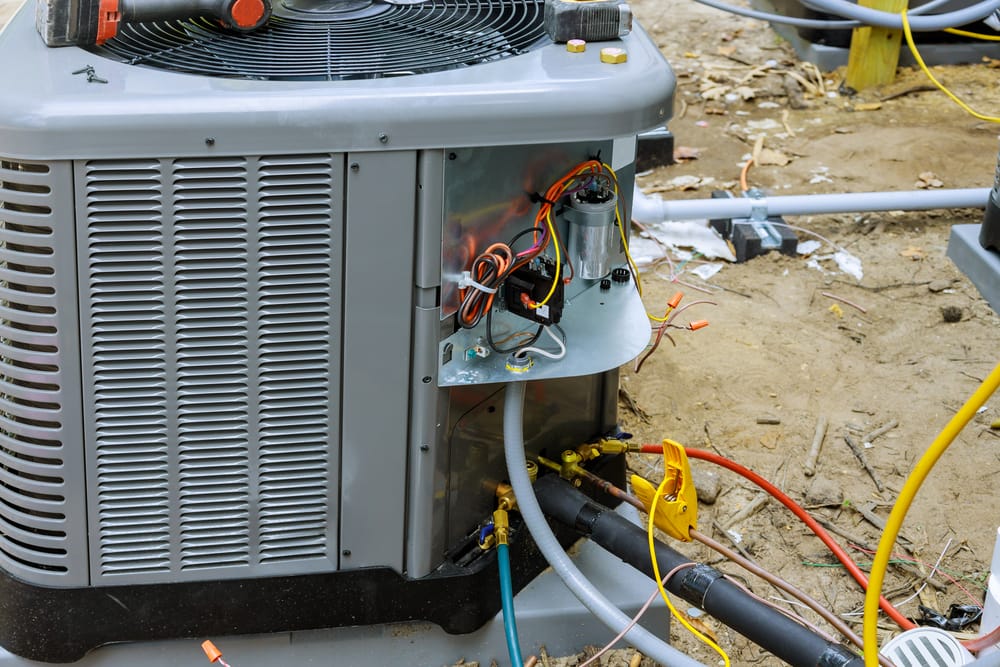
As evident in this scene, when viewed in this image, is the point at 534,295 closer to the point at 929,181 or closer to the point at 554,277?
the point at 554,277

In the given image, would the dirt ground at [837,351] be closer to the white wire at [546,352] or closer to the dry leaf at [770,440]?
the dry leaf at [770,440]

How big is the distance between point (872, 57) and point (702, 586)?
13.6 feet

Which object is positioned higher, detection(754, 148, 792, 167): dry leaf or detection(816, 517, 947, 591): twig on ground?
detection(754, 148, 792, 167): dry leaf

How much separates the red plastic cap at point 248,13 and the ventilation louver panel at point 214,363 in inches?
16.5

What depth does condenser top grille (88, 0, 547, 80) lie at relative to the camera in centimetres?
197

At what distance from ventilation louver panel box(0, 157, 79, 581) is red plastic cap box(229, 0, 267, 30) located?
19.6 inches

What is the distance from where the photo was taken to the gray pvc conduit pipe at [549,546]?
2059 millimetres

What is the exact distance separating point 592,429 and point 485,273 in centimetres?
61

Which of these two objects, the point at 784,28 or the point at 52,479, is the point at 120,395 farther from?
the point at 784,28

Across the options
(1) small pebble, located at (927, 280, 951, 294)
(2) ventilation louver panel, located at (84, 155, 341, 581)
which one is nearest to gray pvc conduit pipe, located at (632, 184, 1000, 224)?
(1) small pebble, located at (927, 280, 951, 294)

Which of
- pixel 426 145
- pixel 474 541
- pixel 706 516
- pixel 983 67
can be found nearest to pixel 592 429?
pixel 474 541

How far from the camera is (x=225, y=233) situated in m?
1.86

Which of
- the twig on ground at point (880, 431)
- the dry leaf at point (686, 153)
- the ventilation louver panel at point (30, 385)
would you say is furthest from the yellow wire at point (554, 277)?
the dry leaf at point (686, 153)

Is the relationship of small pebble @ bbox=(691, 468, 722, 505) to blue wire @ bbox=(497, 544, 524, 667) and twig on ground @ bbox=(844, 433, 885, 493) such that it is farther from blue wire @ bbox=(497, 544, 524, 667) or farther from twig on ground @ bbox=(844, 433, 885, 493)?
blue wire @ bbox=(497, 544, 524, 667)
